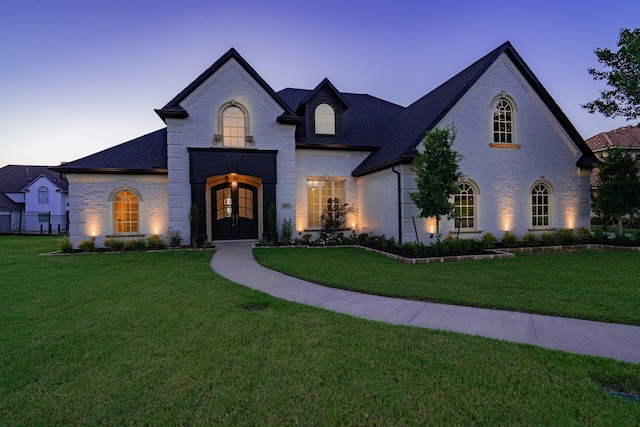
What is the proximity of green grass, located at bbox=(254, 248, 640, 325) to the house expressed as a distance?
3267 millimetres

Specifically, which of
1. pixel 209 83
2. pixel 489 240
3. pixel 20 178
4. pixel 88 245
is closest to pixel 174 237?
pixel 88 245

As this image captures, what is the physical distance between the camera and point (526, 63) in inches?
510

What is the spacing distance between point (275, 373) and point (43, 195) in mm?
43732

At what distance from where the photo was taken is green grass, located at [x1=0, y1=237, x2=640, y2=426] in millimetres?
2311

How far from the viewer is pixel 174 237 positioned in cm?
1283

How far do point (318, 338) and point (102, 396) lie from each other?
216 centimetres

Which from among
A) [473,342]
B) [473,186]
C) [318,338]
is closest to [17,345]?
[318,338]

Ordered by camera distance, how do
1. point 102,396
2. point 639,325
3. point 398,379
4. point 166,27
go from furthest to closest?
point 166,27, point 639,325, point 398,379, point 102,396

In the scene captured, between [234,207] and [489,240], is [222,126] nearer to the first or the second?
[234,207]

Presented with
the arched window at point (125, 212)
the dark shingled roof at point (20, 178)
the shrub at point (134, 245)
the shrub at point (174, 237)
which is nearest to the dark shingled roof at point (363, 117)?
the shrub at point (174, 237)

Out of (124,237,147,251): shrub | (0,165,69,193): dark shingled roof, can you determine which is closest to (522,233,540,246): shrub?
(124,237,147,251): shrub

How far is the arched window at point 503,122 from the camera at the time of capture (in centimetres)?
1300

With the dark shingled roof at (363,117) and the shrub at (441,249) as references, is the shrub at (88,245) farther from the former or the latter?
the shrub at (441,249)

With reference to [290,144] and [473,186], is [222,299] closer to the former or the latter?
[290,144]
